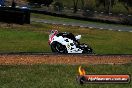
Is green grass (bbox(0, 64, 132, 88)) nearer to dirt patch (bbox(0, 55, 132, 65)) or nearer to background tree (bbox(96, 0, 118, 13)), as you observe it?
dirt patch (bbox(0, 55, 132, 65))

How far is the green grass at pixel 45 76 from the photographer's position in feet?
43.7

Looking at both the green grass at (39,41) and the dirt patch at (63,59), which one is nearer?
the dirt patch at (63,59)

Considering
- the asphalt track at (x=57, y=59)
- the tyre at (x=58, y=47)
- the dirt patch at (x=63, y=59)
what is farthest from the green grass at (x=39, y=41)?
the dirt patch at (x=63, y=59)

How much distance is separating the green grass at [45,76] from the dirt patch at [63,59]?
1.41m

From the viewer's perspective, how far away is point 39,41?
33.1m

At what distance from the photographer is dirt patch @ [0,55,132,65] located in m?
20.2

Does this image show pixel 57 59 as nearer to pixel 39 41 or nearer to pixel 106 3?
pixel 39 41

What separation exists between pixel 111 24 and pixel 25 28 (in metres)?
19.5

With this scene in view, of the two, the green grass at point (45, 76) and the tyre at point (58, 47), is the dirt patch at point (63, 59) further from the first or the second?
the tyre at point (58, 47)

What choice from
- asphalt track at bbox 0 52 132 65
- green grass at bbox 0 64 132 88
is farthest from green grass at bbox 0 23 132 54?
green grass at bbox 0 64 132 88

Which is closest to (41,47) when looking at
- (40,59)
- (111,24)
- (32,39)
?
(32,39)

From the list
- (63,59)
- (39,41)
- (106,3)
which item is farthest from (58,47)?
(106,3)

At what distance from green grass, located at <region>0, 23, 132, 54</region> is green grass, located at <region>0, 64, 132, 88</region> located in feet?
26.7

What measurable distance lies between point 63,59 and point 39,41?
11.9m
